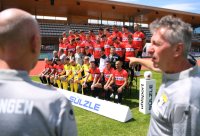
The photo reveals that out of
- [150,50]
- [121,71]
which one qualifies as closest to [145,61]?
[150,50]

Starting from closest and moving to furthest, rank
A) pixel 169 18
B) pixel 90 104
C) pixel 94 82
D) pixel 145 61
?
pixel 169 18
pixel 145 61
pixel 90 104
pixel 94 82

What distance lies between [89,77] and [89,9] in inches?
901

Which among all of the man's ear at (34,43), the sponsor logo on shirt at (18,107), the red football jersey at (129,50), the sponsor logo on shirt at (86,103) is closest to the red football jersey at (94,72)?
the sponsor logo on shirt at (86,103)

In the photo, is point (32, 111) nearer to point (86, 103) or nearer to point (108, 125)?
point (108, 125)

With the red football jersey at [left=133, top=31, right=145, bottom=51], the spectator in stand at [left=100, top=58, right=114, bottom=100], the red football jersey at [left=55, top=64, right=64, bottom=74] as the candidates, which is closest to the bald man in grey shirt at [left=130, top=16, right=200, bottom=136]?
the spectator in stand at [left=100, top=58, right=114, bottom=100]

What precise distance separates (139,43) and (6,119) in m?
10.4

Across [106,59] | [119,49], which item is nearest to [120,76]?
[106,59]

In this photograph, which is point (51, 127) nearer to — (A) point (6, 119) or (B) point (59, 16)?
(A) point (6, 119)

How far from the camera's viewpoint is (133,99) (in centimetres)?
983

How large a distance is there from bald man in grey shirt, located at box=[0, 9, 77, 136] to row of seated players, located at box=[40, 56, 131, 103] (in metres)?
7.24

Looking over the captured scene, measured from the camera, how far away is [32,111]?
1378 mm

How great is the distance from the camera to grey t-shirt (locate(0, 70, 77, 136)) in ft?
4.51

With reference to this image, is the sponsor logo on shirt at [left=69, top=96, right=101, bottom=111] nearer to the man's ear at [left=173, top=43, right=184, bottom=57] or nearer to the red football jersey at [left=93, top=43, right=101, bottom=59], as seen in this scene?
the red football jersey at [left=93, top=43, right=101, bottom=59]

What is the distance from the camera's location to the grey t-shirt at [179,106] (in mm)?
Result: 1776
